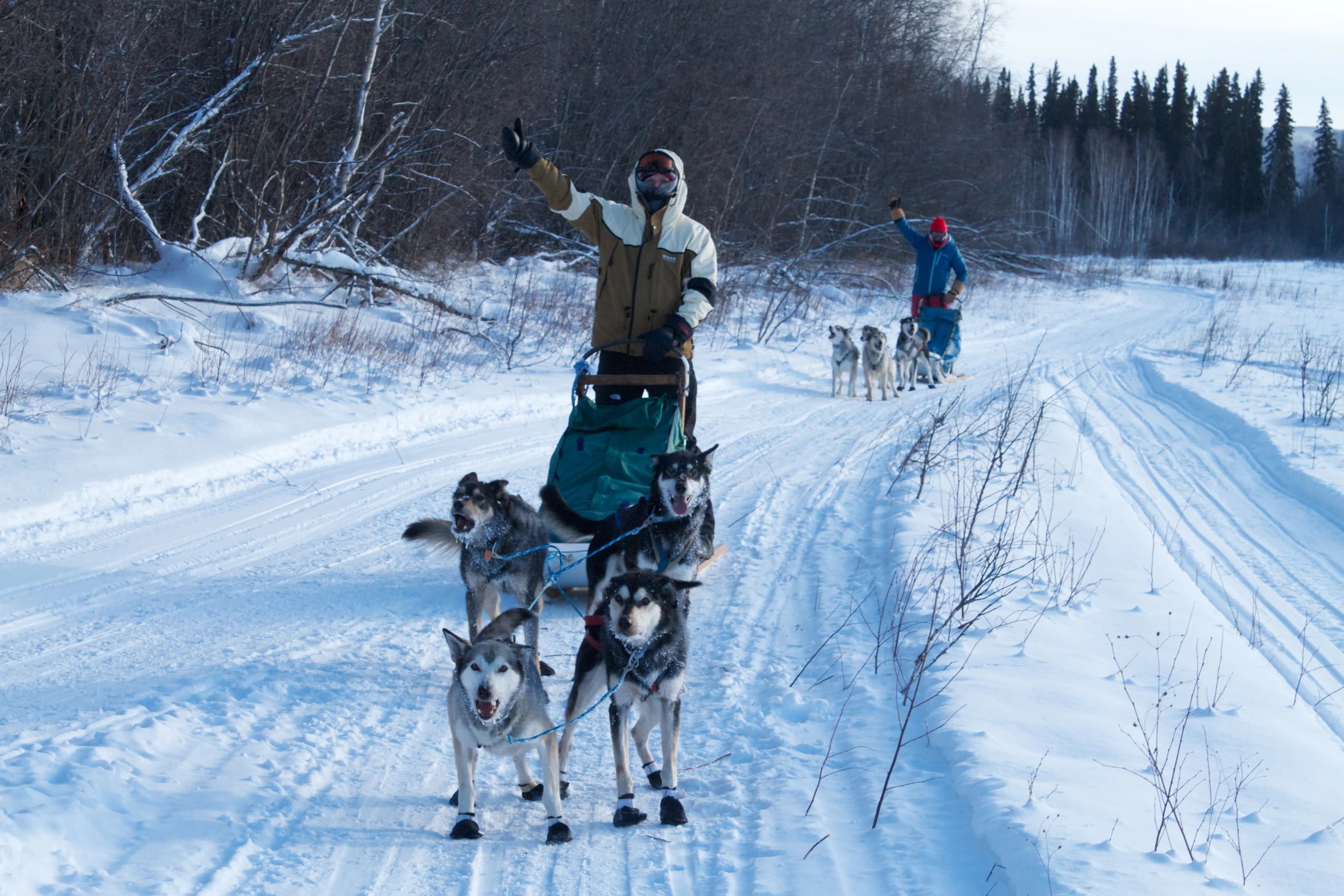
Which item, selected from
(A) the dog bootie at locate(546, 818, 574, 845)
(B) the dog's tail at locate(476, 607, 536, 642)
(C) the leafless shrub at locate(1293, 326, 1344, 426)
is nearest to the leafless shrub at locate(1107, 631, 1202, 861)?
(A) the dog bootie at locate(546, 818, 574, 845)

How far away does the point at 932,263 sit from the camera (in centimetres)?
1348

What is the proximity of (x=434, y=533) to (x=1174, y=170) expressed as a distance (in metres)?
75.5

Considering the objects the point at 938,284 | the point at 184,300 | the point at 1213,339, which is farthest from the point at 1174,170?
the point at 184,300

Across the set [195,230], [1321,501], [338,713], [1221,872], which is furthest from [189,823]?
[195,230]

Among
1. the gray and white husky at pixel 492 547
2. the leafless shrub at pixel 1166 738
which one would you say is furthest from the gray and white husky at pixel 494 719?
the leafless shrub at pixel 1166 738

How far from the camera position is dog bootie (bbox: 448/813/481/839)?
9.88 feet

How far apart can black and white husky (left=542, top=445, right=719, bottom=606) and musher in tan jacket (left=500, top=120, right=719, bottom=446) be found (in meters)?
0.72

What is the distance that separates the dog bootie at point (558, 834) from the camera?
301 cm

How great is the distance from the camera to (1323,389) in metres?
11.0

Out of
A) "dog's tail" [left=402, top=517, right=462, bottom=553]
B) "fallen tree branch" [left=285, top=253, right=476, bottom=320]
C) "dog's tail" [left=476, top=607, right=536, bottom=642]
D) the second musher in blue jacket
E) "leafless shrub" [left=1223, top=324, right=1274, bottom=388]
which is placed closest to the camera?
"dog's tail" [left=476, top=607, right=536, bottom=642]

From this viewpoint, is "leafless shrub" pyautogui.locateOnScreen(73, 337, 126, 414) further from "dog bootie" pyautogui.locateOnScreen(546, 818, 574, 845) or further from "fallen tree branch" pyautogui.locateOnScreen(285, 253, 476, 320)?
"dog bootie" pyautogui.locateOnScreen(546, 818, 574, 845)

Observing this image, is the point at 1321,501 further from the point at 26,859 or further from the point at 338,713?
the point at 26,859

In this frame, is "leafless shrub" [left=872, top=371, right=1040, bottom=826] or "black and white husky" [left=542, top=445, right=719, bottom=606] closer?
"leafless shrub" [left=872, top=371, right=1040, bottom=826]

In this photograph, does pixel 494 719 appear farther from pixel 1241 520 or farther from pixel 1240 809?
pixel 1241 520
